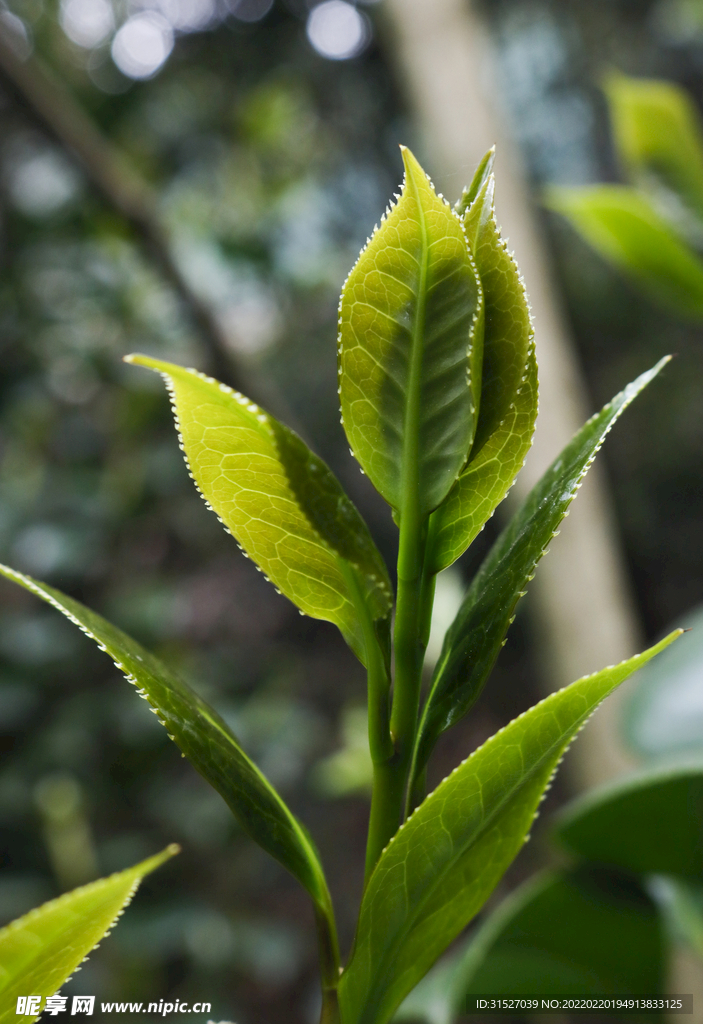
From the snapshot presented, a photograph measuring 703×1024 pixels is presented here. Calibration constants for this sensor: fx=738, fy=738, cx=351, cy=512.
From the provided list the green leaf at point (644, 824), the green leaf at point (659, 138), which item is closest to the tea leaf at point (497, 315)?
the green leaf at point (644, 824)

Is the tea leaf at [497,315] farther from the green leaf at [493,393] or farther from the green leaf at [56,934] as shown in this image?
the green leaf at [56,934]

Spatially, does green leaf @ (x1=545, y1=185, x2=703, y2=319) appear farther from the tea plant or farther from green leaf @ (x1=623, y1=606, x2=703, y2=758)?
the tea plant

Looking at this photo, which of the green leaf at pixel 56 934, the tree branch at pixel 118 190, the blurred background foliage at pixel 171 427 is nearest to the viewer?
the green leaf at pixel 56 934

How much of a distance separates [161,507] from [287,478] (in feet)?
4.15

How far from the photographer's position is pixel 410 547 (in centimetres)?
21

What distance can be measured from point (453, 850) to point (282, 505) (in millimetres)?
112

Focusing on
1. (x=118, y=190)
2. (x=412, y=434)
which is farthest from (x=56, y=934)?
(x=118, y=190)

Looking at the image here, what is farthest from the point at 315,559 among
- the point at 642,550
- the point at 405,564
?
the point at 642,550

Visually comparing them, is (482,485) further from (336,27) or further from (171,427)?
(336,27)

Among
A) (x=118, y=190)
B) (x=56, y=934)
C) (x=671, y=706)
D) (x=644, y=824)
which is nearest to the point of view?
(x=56, y=934)

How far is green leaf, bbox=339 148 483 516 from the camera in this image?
0.19m

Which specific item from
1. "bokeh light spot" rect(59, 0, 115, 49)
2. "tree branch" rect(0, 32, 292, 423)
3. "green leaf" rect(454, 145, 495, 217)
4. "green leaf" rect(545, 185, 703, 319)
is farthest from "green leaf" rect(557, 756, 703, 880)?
"bokeh light spot" rect(59, 0, 115, 49)

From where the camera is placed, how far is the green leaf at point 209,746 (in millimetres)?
195

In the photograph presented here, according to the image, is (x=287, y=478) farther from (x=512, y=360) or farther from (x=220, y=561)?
(x=220, y=561)
